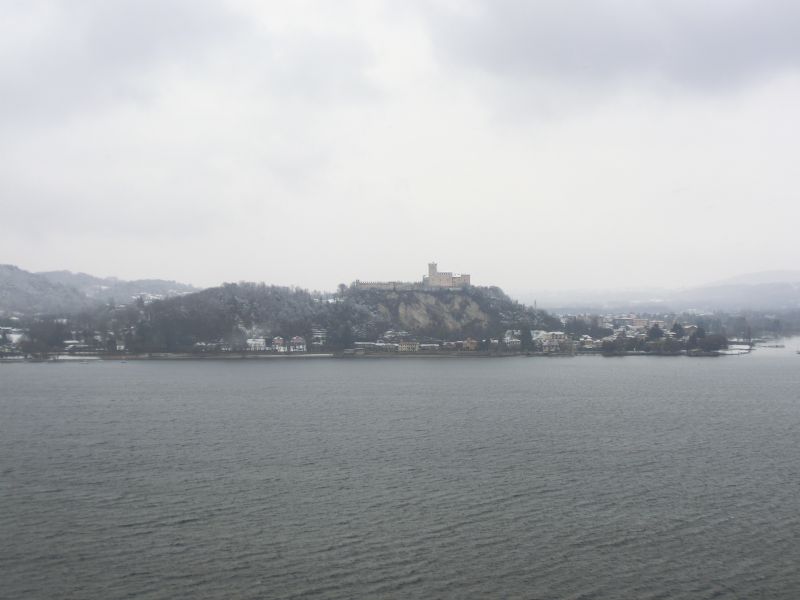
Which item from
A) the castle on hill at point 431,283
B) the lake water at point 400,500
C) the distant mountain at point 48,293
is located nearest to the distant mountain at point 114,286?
the distant mountain at point 48,293

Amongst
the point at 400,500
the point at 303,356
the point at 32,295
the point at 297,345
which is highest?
→ the point at 32,295

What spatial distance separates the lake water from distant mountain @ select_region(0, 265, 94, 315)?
323 ft

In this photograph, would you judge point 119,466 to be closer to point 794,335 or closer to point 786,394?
point 786,394

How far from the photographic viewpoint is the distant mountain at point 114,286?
160750 mm

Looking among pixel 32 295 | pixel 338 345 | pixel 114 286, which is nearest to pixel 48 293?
pixel 32 295

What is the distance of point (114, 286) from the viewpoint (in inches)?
6890

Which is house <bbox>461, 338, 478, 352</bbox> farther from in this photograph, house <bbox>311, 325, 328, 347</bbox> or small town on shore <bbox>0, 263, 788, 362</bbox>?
house <bbox>311, 325, 328, 347</bbox>

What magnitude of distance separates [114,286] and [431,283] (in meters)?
116

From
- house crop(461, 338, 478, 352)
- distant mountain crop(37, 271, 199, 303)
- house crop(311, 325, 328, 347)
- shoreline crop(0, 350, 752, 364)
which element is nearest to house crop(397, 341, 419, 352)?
shoreline crop(0, 350, 752, 364)

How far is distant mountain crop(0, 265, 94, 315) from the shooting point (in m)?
116

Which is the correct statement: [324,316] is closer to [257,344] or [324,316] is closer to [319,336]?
[319,336]

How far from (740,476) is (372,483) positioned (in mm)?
7462

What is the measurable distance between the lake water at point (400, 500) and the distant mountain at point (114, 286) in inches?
5541

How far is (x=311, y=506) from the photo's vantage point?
12664 mm
